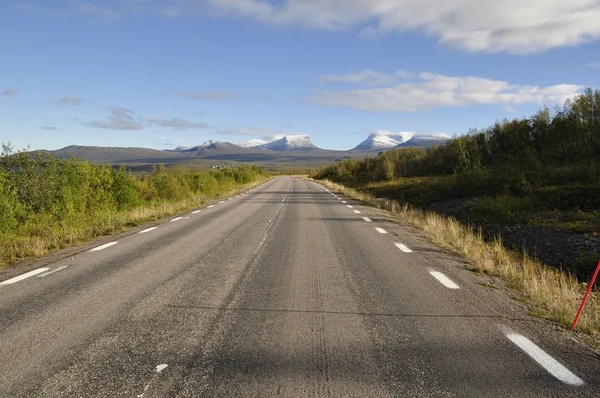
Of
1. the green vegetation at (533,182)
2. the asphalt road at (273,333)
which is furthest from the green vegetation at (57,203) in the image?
the green vegetation at (533,182)

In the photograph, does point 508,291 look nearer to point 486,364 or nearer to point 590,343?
point 590,343

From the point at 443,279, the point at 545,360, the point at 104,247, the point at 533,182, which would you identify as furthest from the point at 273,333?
the point at 533,182

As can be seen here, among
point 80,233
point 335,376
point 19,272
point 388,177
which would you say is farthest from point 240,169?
point 335,376

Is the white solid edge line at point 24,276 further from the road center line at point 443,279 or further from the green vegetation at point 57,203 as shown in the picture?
the road center line at point 443,279

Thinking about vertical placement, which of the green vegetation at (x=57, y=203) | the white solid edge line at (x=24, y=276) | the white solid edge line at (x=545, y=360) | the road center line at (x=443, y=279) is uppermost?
the green vegetation at (x=57, y=203)

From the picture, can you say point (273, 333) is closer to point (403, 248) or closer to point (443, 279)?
point (443, 279)

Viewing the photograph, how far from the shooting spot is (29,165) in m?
12.4

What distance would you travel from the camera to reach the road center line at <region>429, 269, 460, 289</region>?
604 centimetres

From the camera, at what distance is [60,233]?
10.8 metres

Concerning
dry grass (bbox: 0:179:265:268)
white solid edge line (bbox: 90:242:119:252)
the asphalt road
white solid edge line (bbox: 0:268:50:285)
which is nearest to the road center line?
the asphalt road

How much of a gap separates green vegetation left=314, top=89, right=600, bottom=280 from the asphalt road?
20.7ft

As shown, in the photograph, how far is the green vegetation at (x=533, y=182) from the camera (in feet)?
47.0

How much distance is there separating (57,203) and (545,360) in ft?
43.9

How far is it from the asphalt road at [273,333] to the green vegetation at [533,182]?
20.7 ft
